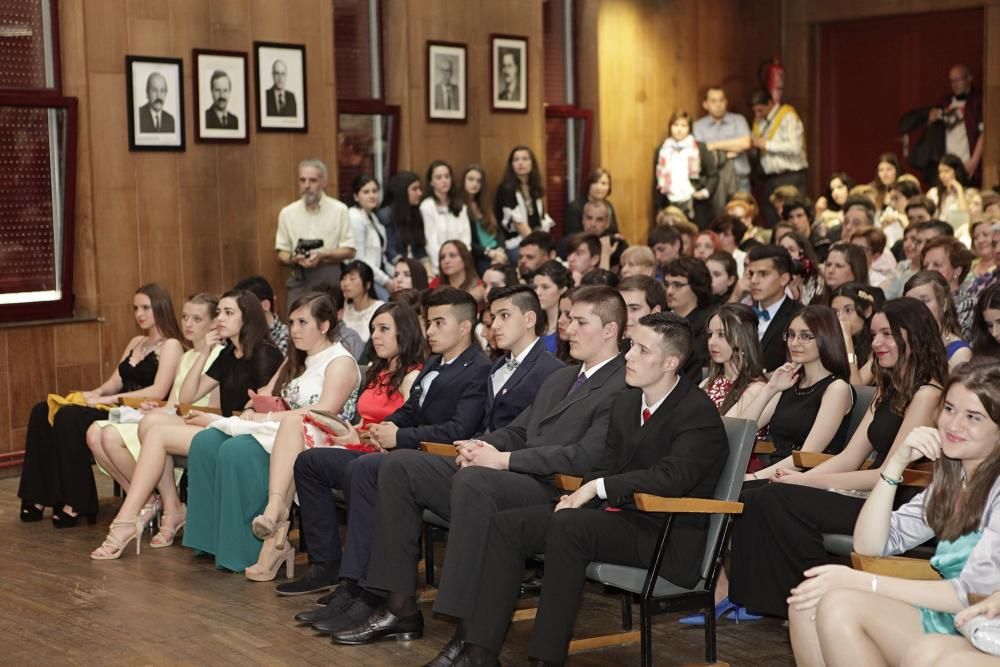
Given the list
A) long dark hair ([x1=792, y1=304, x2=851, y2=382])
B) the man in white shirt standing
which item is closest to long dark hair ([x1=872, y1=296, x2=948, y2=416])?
long dark hair ([x1=792, y1=304, x2=851, y2=382])

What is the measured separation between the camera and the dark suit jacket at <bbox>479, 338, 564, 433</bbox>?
5562 mm

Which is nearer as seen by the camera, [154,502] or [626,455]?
[626,455]

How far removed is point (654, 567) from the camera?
4.41 metres

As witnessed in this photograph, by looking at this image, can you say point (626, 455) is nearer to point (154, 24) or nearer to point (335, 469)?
point (335, 469)

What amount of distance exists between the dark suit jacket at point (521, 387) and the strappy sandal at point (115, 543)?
188 cm

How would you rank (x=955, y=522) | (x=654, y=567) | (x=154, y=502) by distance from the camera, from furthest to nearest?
(x=154, y=502)
(x=654, y=567)
(x=955, y=522)

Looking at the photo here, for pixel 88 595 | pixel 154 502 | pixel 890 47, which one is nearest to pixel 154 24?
pixel 154 502

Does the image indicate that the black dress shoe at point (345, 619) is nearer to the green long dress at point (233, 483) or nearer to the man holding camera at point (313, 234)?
the green long dress at point (233, 483)

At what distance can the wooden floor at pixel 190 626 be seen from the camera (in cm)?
491

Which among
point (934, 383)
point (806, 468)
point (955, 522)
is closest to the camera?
point (955, 522)

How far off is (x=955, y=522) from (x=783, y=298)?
10.2ft

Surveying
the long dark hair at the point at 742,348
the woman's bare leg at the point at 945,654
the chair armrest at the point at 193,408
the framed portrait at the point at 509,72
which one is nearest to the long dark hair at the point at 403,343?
the chair armrest at the point at 193,408

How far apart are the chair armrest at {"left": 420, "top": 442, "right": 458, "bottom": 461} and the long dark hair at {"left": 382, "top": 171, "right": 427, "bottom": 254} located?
4.90m

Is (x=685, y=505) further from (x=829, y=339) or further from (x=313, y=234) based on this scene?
(x=313, y=234)
